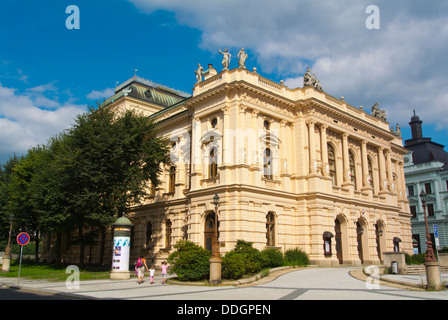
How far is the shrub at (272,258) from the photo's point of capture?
27.5 m

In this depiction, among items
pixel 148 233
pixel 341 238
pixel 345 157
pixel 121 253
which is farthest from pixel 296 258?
pixel 148 233

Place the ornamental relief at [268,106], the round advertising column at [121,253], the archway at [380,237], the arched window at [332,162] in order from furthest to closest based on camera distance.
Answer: the archway at [380,237] → the arched window at [332,162] → the ornamental relief at [268,106] → the round advertising column at [121,253]

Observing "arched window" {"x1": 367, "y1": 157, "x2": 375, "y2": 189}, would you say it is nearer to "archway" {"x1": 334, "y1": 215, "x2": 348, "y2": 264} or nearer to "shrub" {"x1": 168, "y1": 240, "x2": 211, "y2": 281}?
"archway" {"x1": 334, "y1": 215, "x2": 348, "y2": 264}

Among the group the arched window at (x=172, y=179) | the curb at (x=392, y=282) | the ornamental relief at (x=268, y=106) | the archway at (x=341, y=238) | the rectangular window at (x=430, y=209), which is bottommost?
the curb at (x=392, y=282)

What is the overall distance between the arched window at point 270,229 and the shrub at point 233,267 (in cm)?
940

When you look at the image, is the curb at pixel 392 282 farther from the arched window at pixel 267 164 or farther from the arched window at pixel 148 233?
the arched window at pixel 148 233

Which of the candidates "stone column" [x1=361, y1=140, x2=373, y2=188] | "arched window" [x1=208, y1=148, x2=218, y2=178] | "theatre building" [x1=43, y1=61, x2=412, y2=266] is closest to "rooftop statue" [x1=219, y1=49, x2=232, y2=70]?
"theatre building" [x1=43, y1=61, x2=412, y2=266]

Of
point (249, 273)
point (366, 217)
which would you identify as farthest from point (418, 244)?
point (249, 273)

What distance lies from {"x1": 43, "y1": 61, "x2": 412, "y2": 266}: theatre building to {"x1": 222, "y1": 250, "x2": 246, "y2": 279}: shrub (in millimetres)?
6375

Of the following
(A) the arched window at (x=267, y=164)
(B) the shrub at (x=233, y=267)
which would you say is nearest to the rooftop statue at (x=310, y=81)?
(A) the arched window at (x=267, y=164)

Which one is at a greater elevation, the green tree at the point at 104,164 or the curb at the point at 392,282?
the green tree at the point at 104,164

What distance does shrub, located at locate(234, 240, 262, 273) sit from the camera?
78.4 ft
